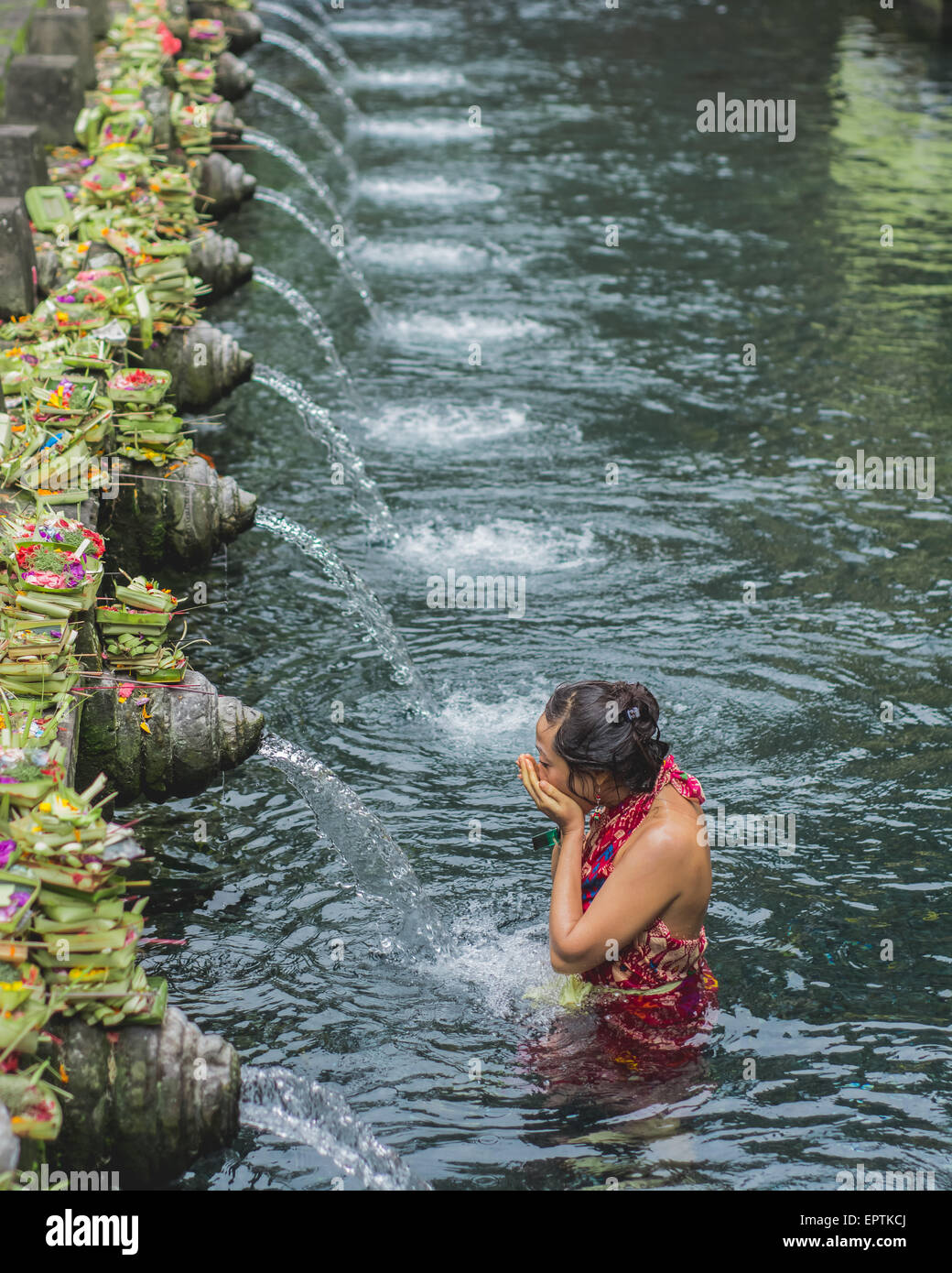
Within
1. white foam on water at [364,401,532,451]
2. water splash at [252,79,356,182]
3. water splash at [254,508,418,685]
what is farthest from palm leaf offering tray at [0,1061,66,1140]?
water splash at [252,79,356,182]

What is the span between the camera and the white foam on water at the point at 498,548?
8.20 meters

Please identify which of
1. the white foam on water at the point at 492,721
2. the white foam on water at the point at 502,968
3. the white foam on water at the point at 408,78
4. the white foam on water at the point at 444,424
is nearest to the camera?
the white foam on water at the point at 502,968

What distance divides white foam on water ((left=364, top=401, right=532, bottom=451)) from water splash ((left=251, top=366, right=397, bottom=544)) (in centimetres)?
33

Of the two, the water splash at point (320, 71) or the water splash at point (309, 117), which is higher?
the water splash at point (320, 71)

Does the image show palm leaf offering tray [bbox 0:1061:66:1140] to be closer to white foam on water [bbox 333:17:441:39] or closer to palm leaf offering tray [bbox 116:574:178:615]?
palm leaf offering tray [bbox 116:574:178:615]

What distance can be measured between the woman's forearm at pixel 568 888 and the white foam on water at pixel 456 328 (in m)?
7.71

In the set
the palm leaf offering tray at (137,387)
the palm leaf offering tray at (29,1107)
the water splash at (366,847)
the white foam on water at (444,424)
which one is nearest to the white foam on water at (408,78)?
the white foam on water at (444,424)

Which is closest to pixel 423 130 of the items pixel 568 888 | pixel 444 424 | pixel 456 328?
pixel 456 328

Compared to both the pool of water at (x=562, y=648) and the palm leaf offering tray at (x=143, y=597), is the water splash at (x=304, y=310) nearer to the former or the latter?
the pool of water at (x=562, y=648)

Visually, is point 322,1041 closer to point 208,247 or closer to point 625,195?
point 208,247

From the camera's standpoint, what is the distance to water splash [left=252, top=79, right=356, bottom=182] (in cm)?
1611

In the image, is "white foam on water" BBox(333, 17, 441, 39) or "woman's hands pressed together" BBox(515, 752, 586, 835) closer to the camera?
"woman's hands pressed together" BBox(515, 752, 586, 835)
